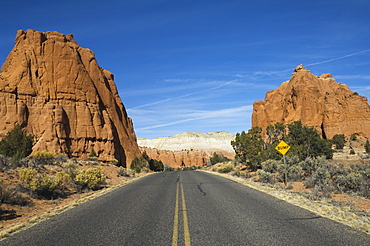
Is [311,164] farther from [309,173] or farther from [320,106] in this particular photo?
[320,106]

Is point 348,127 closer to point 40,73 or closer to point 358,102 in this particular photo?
point 358,102

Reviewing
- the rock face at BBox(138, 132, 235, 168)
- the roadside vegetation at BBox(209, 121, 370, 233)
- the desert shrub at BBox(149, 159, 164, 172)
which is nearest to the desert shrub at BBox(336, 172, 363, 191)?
the roadside vegetation at BBox(209, 121, 370, 233)

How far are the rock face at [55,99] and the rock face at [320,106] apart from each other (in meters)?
68.4

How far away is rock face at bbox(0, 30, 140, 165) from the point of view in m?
52.5

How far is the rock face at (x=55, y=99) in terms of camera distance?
5253cm

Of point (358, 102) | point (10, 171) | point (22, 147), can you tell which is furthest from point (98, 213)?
point (358, 102)

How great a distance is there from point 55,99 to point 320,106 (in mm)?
87194

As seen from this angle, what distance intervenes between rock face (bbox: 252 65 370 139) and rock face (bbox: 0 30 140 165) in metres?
68.4

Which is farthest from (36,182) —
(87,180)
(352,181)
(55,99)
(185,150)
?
(185,150)

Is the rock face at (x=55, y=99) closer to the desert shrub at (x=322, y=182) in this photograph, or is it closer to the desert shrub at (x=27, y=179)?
the desert shrub at (x=27, y=179)

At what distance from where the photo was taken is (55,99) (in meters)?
57.3

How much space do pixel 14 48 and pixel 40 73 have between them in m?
8.87

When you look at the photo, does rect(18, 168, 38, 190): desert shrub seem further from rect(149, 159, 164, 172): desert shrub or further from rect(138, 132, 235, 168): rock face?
rect(138, 132, 235, 168): rock face

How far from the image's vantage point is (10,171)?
15.5m
